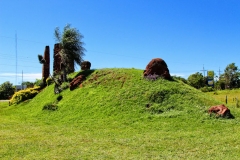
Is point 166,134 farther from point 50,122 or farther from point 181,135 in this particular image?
point 50,122

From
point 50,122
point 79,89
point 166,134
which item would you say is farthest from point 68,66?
point 166,134

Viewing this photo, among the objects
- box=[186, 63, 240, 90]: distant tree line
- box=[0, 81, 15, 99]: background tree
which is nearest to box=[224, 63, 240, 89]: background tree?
box=[186, 63, 240, 90]: distant tree line

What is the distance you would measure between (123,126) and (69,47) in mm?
13507

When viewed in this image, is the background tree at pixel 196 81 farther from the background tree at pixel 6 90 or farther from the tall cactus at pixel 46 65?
the tall cactus at pixel 46 65

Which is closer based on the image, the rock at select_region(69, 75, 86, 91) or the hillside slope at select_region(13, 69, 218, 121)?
the hillside slope at select_region(13, 69, 218, 121)

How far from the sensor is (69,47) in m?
25.1

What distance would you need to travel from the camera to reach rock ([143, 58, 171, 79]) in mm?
20688

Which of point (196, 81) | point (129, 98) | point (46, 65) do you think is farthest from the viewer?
point (196, 81)

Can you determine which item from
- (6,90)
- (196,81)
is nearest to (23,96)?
(6,90)

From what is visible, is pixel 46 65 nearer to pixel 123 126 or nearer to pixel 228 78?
pixel 123 126

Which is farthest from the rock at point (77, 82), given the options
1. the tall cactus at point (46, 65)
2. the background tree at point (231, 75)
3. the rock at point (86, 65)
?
the background tree at point (231, 75)

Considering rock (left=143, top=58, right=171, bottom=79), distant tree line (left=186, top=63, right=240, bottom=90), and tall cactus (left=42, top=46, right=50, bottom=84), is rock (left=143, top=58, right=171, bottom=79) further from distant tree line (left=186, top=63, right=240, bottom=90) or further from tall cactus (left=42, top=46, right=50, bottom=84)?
distant tree line (left=186, top=63, right=240, bottom=90)

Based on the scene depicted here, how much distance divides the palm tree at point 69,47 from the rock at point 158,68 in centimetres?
784

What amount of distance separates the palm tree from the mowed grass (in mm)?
2517
